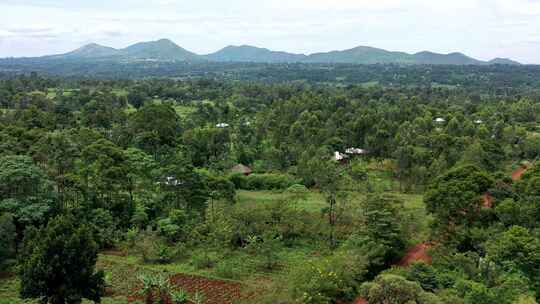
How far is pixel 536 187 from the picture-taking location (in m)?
21.3

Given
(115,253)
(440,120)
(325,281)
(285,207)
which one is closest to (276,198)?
(285,207)

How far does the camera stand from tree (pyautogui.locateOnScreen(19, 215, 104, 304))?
14.4m

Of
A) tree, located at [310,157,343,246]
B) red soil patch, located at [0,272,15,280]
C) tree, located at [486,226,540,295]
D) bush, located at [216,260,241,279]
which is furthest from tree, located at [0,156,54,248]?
tree, located at [486,226,540,295]

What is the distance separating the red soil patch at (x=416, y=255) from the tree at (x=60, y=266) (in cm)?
1239

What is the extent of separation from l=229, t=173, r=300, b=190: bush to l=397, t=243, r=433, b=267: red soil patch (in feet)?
40.9

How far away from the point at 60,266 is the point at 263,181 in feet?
66.9

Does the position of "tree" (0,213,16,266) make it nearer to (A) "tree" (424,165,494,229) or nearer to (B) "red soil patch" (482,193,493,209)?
(A) "tree" (424,165,494,229)

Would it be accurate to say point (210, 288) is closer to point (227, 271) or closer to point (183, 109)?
point (227, 271)

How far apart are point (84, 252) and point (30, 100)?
48.7 metres

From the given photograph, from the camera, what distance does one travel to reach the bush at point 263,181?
33906mm

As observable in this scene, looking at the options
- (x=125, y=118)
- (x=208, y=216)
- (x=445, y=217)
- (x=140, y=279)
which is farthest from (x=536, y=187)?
(x=125, y=118)

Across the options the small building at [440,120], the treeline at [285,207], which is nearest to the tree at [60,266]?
the treeline at [285,207]

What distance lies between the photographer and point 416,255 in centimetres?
2170

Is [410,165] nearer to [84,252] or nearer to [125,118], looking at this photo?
[84,252]
